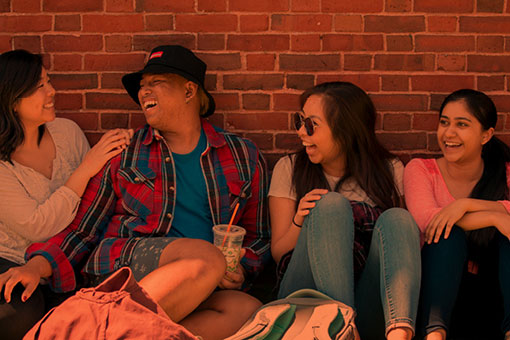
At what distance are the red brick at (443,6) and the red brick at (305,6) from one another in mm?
627

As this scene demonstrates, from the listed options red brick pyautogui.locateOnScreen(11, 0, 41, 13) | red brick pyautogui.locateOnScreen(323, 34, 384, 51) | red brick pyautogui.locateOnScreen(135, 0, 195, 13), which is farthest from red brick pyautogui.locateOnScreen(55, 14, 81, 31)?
red brick pyautogui.locateOnScreen(323, 34, 384, 51)

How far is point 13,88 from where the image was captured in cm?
313

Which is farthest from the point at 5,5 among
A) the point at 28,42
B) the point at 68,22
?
the point at 68,22

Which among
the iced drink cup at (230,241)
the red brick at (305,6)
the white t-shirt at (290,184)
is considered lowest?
the iced drink cup at (230,241)

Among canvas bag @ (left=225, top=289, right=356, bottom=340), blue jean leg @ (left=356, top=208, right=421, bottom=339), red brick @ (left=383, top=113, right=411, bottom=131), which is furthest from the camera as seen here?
red brick @ (left=383, top=113, right=411, bottom=131)

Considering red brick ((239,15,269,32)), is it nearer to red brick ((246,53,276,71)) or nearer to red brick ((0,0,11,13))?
red brick ((246,53,276,71))

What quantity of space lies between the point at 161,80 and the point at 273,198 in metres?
0.95

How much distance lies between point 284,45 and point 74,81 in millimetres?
1394

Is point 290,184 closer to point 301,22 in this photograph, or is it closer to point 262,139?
point 262,139

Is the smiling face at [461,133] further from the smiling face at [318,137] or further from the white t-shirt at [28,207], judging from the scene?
the white t-shirt at [28,207]

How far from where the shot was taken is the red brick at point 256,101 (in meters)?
3.80

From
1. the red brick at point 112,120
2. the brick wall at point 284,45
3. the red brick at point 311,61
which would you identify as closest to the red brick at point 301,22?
the brick wall at point 284,45

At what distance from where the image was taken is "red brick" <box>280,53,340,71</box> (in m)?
3.75

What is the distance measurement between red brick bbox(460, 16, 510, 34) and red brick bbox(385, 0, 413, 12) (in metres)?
0.35
